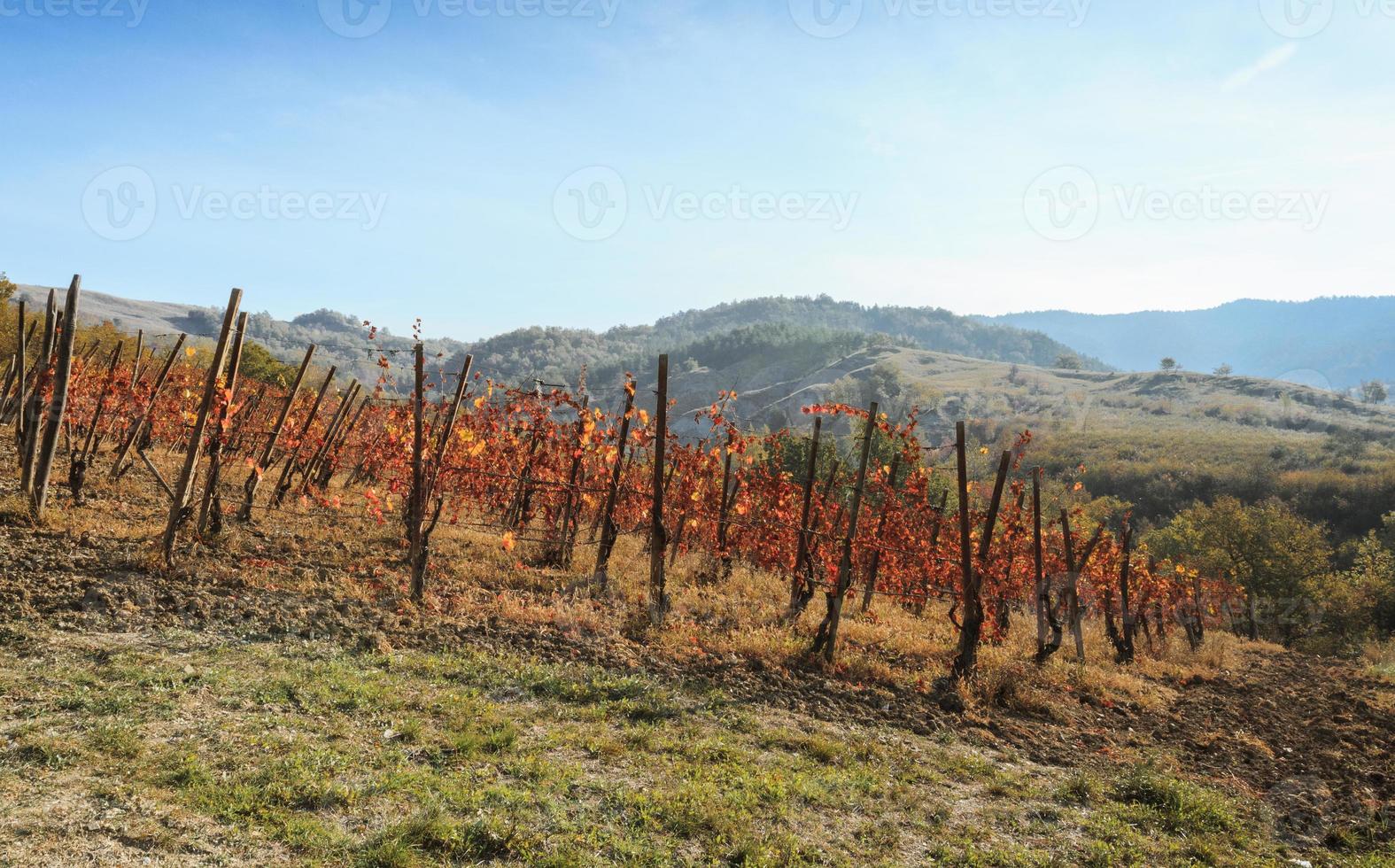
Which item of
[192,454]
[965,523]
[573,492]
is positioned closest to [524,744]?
[192,454]

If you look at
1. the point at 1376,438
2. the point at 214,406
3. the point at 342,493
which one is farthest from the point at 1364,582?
the point at 1376,438

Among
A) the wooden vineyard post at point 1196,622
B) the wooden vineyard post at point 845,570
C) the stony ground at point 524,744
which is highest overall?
the wooden vineyard post at point 845,570

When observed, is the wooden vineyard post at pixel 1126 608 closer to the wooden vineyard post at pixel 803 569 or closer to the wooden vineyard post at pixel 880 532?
the wooden vineyard post at pixel 880 532

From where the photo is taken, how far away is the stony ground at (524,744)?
473 cm

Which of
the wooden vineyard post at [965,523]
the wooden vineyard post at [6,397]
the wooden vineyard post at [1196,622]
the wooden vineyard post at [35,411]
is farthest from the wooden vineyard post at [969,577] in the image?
the wooden vineyard post at [6,397]

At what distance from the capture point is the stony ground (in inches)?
186

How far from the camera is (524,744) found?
636cm

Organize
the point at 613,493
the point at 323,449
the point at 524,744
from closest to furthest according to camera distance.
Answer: the point at 524,744 < the point at 613,493 < the point at 323,449

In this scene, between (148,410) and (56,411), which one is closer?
(56,411)

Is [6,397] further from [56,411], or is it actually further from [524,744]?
[524,744]

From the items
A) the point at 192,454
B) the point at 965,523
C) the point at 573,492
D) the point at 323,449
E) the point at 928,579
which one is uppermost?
the point at 965,523

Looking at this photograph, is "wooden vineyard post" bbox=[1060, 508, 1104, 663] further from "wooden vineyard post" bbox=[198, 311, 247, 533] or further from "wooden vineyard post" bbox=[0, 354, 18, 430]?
"wooden vineyard post" bbox=[0, 354, 18, 430]

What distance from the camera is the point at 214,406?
33.8ft

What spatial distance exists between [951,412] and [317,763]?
121893 mm
